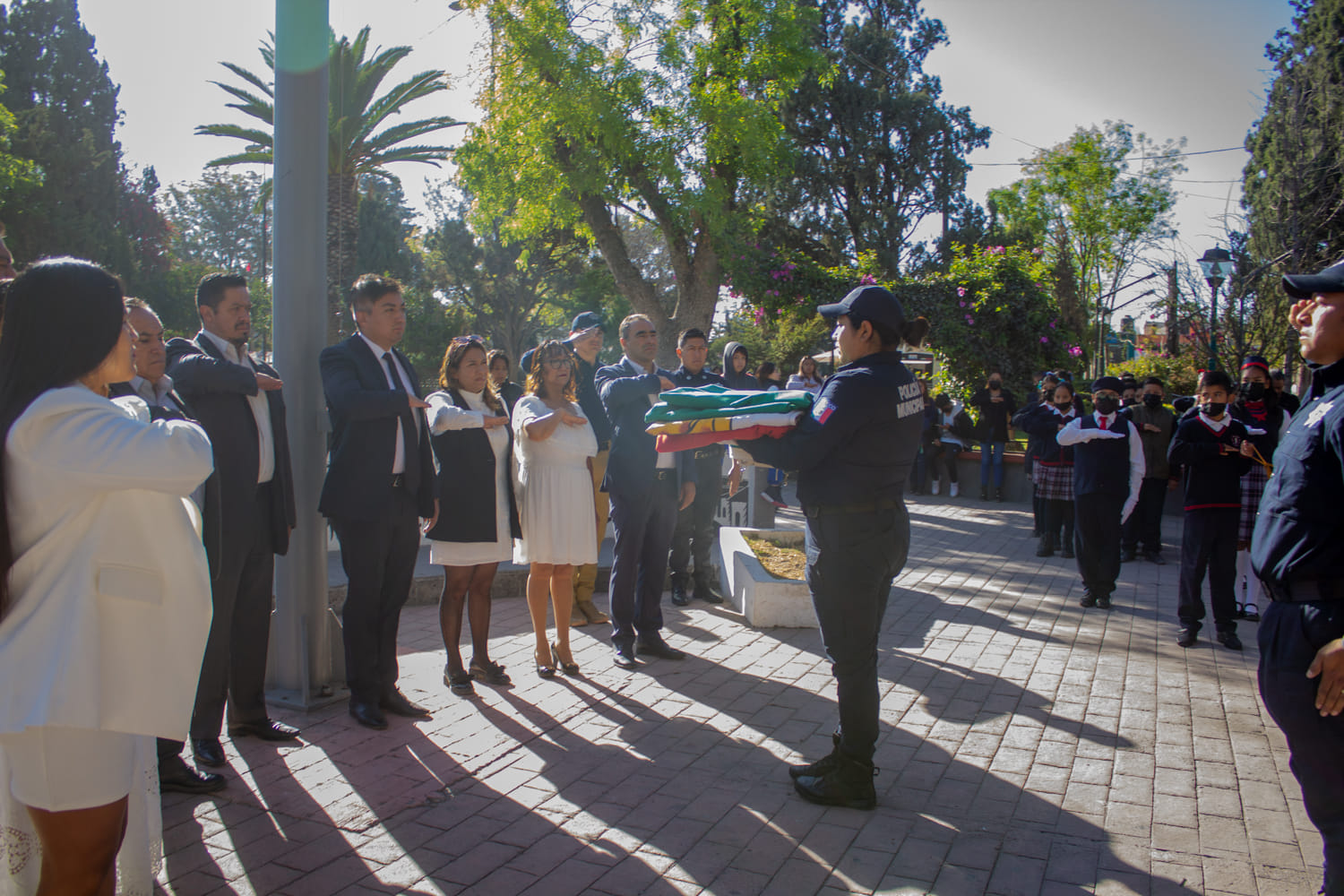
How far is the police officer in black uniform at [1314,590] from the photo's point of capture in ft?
8.47

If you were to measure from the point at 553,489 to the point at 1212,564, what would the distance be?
15.8 ft

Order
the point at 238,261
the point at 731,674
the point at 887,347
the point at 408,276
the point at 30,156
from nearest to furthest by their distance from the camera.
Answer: the point at 887,347
the point at 731,674
the point at 30,156
the point at 408,276
the point at 238,261

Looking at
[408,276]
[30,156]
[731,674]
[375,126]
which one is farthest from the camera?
[408,276]

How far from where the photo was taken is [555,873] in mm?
3264

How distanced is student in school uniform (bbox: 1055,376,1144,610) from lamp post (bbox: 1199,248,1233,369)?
26.9 feet

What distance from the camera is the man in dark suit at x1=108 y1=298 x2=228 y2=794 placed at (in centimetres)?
381

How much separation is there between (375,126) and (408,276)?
18894 mm

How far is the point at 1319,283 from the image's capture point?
107 inches

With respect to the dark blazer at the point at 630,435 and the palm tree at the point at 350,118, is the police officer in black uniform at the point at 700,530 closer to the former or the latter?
the dark blazer at the point at 630,435

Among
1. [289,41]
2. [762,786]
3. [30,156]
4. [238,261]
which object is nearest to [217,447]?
[289,41]

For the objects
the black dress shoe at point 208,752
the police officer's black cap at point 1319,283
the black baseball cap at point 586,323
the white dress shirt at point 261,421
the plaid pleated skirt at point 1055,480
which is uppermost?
the black baseball cap at point 586,323

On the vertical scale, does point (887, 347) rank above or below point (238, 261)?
below

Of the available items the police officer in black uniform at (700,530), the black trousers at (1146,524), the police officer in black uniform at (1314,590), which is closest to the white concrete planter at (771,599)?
the police officer in black uniform at (700,530)

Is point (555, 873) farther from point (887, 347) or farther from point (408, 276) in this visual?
point (408, 276)
